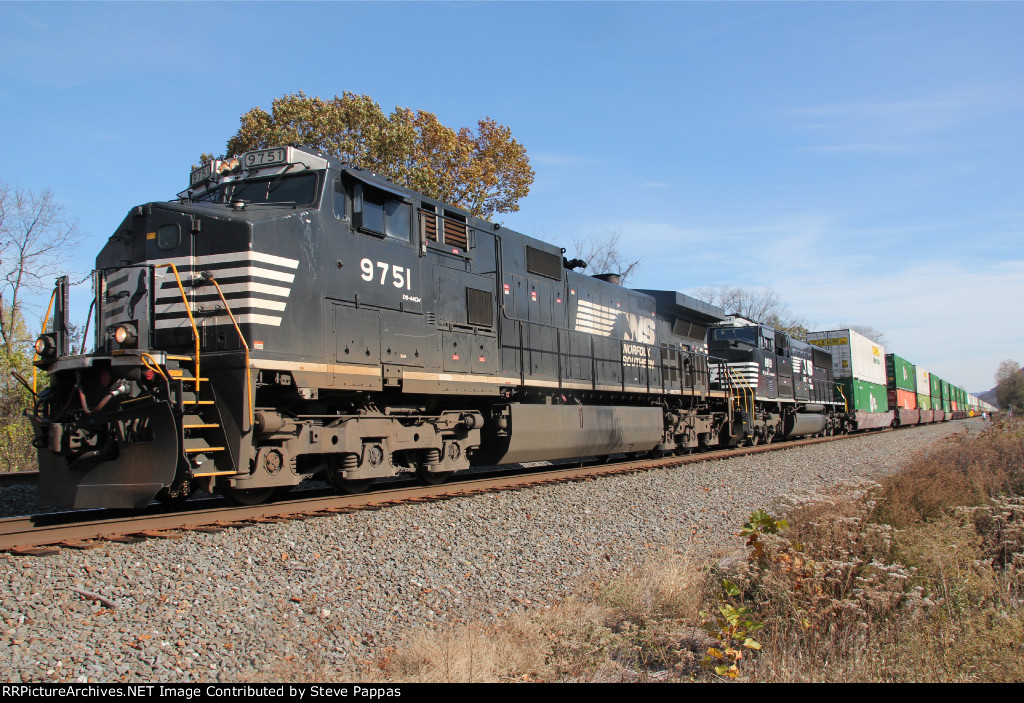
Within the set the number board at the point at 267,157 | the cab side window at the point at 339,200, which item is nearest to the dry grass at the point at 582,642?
Result: the cab side window at the point at 339,200

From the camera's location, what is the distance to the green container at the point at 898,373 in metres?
34.8

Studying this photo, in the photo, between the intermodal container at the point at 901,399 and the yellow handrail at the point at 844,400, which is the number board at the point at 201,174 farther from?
the intermodal container at the point at 901,399

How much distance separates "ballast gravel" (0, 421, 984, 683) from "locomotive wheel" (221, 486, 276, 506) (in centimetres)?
117

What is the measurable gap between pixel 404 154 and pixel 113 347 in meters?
16.3

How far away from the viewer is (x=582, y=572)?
582cm

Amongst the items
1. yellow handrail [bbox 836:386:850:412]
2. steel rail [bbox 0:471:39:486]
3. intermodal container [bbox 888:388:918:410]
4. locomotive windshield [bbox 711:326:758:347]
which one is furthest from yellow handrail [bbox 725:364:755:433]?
intermodal container [bbox 888:388:918:410]

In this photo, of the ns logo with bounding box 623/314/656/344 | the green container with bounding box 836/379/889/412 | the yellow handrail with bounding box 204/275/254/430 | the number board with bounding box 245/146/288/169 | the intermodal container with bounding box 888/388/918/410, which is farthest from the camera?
the intermodal container with bounding box 888/388/918/410

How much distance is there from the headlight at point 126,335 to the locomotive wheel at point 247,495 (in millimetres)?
1647

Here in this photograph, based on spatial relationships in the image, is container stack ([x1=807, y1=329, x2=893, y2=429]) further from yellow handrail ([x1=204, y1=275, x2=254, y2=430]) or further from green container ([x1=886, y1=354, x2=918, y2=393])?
yellow handrail ([x1=204, y1=275, x2=254, y2=430])

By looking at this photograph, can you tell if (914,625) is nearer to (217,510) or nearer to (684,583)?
(684,583)

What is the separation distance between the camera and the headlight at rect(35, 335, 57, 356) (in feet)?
21.4

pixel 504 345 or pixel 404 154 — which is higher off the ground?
pixel 404 154

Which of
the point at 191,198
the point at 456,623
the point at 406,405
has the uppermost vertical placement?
the point at 191,198
